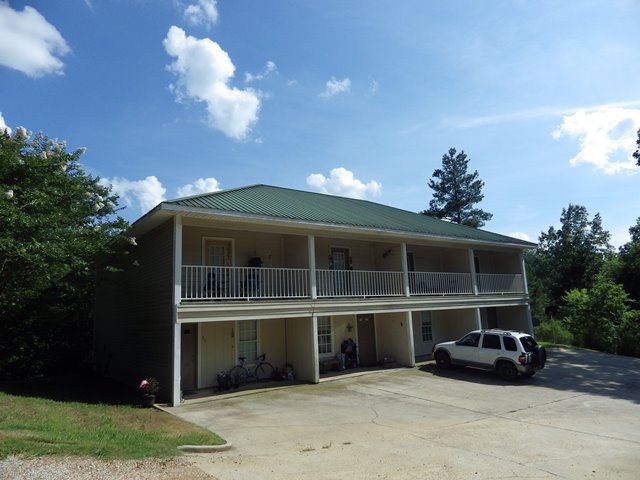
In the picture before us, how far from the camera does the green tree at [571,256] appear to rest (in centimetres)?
4328

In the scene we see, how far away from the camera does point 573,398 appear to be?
12.9 meters

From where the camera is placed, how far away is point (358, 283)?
56.6 feet

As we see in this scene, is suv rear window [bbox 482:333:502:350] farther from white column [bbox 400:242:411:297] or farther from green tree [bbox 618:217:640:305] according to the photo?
green tree [bbox 618:217:640:305]

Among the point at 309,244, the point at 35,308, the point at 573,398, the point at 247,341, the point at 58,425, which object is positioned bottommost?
the point at 573,398

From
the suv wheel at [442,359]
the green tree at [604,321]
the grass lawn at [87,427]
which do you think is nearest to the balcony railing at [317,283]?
the suv wheel at [442,359]

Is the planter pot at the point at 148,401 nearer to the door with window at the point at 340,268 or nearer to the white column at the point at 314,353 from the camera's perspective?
the white column at the point at 314,353

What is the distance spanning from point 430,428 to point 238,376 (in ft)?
22.4

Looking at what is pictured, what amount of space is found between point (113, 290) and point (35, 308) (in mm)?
3016

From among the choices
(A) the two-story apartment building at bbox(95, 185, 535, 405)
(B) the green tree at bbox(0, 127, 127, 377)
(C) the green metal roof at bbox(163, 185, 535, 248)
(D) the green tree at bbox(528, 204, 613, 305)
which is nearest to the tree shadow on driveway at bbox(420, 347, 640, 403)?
(A) the two-story apartment building at bbox(95, 185, 535, 405)

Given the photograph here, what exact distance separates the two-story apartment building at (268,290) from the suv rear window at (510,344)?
3.61m

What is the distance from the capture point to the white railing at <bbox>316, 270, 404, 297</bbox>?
16.2 meters

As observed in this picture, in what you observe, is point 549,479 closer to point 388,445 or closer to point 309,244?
point 388,445

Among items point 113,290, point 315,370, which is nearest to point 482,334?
point 315,370

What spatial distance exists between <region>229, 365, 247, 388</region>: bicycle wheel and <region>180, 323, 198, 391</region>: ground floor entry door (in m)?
1.20
